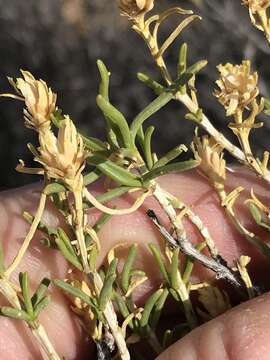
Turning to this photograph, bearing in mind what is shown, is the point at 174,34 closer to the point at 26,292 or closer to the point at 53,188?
the point at 53,188

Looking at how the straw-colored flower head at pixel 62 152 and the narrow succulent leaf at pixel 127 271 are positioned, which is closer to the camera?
the straw-colored flower head at pixel 62 152

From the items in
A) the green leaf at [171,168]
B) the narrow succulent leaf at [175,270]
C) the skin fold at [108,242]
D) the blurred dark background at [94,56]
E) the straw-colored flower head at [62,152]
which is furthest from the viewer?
the blurred dark background at [94,56]

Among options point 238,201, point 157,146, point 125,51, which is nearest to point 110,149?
point 238,201

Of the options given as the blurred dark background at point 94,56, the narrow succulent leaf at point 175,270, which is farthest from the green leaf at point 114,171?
the blurred dark background at point 94,56

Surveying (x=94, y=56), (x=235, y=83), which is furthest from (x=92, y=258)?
(x=94, y=56)

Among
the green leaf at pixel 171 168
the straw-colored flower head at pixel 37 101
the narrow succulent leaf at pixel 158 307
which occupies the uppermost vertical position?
the straw-colored flower head at pixel 37 101

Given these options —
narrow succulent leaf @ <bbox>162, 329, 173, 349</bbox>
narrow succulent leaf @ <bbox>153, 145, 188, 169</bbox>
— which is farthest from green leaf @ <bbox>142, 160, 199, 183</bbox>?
narrow succulent leaf @ <bbox>162, 329, 173, 349</bbox>

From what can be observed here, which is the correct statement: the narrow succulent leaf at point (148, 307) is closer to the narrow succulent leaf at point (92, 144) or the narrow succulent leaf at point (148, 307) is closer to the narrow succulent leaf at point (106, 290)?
the narrow succulent leaf at point (106, 290)

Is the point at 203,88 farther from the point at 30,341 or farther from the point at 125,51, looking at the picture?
the point at 30,341
